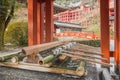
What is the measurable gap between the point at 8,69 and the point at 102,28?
13.1 ft

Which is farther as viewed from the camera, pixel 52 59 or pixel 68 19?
A: pixel 68 19

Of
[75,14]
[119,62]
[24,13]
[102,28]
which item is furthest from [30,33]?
[75,14]

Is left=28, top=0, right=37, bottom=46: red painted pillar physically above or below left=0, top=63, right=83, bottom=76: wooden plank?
above

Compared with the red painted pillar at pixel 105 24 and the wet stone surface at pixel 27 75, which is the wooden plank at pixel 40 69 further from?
the red painted pillar at pixel 105 24

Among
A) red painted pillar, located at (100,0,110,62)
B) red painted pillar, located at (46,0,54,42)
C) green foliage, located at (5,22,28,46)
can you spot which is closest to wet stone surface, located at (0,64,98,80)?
red painted pillar, located at (100,0,110,62)

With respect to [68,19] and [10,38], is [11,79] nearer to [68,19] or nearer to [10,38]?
[10,38]

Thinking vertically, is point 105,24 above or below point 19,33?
above

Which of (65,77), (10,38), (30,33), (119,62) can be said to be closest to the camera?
(65,77)

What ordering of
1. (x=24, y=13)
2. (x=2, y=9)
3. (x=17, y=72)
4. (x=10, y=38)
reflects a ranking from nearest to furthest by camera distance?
(x=17, y=72) → (x=2, y=9) → (x=10, y=38) → (x=24, y=13)

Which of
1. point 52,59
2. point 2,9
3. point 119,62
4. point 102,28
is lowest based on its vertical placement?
point 119,62

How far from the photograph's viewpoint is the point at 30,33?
666cm

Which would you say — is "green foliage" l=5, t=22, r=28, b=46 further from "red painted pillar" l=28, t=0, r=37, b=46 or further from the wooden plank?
the wooden plank

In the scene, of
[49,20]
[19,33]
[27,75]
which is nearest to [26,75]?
[27,75]

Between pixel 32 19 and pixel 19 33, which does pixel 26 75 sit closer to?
pixel 32 19
